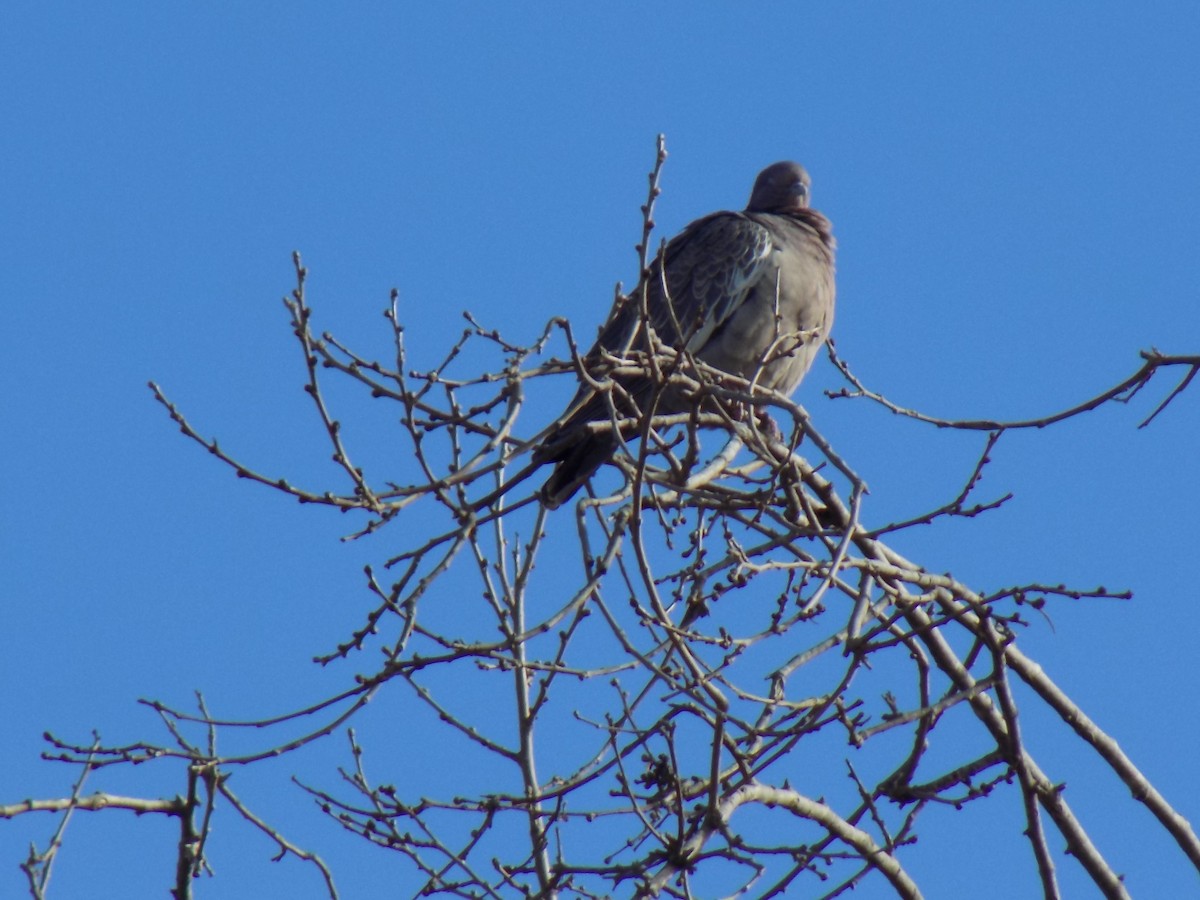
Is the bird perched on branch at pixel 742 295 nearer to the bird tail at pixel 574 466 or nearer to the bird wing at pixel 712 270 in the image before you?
the bird wing at pixel 712 270

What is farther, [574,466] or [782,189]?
[782,189]

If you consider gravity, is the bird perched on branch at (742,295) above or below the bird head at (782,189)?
below

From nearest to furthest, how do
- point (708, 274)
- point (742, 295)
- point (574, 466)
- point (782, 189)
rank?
point (574, 466) < point (742, 295) < point (708, 274) < point (782, 189)

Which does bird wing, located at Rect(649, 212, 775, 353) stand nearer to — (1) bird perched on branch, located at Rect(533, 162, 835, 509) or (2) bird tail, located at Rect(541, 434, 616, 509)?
(1) bird perched on branch, located at Rect(533, 162, 835, 509)

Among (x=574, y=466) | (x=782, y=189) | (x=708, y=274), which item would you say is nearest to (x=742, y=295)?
(x=708, y=274)

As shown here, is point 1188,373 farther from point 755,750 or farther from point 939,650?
point 755,750

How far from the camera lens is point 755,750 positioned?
12.7 ft

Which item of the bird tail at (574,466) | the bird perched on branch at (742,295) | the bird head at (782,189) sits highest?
the bird head at (782,189)

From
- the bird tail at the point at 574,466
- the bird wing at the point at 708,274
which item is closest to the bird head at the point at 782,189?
the bird wing at the point at 708,274

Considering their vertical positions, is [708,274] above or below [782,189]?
below

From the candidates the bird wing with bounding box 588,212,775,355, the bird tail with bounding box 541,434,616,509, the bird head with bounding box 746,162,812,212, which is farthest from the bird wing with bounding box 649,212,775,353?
the bird tail with bounding box 541,434,616,509

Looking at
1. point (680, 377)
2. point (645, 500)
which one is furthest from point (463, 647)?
point (645, 500)

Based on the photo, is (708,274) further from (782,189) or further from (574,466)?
(574,466)

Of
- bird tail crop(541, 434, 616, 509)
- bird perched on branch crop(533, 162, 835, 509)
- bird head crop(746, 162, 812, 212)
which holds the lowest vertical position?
bird tail crop(541, 434, 616, 509)
